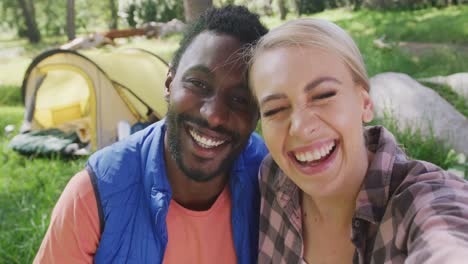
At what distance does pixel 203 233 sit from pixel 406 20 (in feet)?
29.6

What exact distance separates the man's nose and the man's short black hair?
0.23 meters

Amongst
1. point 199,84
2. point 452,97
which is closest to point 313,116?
point 199,84

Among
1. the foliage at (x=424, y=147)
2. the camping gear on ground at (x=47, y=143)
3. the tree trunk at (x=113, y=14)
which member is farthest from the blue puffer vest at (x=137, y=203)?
the tree trunk at (x=113, y=14)

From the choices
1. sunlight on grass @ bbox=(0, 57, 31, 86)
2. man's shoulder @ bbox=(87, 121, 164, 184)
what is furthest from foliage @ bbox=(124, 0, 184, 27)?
man's shoulder @ bbox=(87, 121, 164, 184)

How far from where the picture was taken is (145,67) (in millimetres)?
5746

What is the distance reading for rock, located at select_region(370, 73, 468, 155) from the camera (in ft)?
13.0

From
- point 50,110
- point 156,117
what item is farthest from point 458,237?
point 50,110

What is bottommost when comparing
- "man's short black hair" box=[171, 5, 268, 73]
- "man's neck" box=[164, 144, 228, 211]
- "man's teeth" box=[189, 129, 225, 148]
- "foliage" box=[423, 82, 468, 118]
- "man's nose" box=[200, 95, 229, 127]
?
"foliage" box=[423, 82, 468, 118]

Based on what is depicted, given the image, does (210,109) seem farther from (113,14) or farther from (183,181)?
(113,14)

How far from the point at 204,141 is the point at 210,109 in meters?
0.11

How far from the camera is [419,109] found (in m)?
4.27

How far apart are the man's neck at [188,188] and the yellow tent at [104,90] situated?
3536 millimetres

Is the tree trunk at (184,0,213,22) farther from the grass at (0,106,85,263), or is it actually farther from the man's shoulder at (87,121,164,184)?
the man's shoulder at (87,121,164,184)

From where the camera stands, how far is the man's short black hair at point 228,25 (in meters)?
1.77
